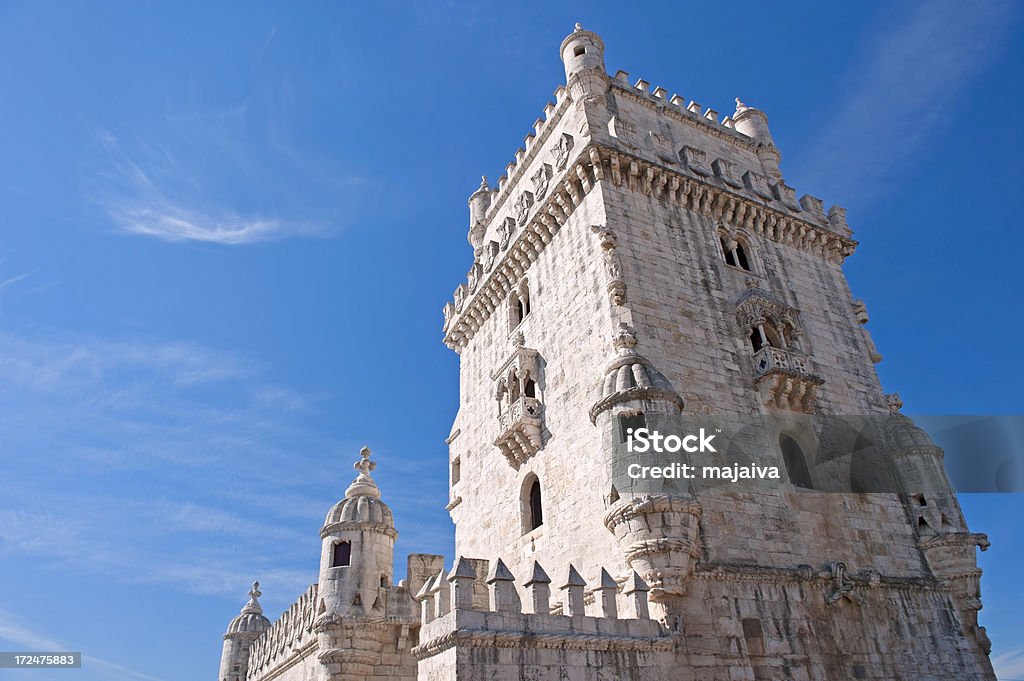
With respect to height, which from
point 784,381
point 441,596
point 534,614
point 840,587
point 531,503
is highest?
point 784,381

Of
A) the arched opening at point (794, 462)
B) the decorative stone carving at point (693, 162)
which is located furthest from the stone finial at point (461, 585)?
the decorative stone carving at point (693, 162)

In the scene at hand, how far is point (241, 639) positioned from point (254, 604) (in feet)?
6.77

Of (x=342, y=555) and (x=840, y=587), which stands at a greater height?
(x=342, y=555)

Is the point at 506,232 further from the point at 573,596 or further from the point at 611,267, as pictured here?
the point at 573,596

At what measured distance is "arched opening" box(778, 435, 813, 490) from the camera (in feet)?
57.2

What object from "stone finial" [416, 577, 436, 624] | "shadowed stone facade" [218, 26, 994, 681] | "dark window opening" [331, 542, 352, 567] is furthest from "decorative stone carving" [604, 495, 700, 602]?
"dark window opening" [331, 542, 352, 567]

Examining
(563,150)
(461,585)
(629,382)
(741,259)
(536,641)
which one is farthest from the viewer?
(563,150)

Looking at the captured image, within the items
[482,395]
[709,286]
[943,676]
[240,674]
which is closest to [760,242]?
[709,286]

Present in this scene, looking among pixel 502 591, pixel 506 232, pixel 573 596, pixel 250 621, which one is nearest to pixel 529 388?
pixel 506 232

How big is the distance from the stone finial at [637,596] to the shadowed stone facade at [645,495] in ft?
0.22

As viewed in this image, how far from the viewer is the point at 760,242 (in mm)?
22531

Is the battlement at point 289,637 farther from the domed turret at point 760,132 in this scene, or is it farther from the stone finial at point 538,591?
the domed turret at point 760,132

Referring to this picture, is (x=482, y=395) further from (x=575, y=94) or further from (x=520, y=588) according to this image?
(x=575, y=94)

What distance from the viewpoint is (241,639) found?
107 ft
